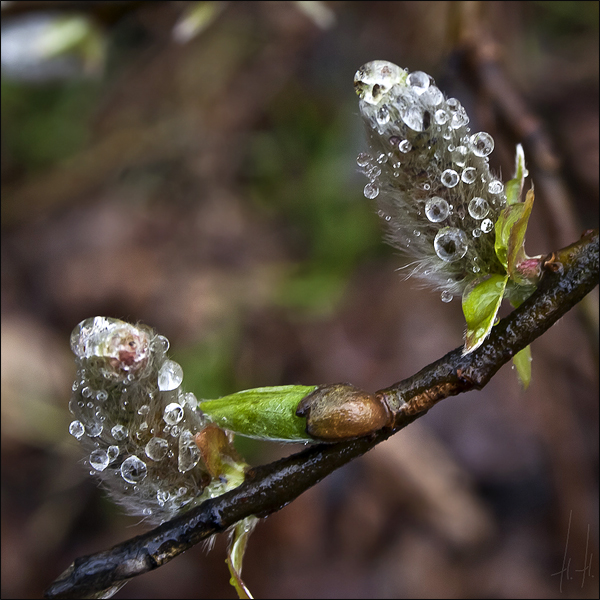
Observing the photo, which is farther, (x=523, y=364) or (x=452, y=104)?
(x=523, y=364)

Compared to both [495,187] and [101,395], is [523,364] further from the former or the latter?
[101,395]

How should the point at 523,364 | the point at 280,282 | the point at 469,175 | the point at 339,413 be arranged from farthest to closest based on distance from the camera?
the point at 280,282 < the point at 523,364 < the point at 469,175 < the point at 339,413

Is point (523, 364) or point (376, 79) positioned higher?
point (376, 79)

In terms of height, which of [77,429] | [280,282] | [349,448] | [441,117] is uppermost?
[441,117]

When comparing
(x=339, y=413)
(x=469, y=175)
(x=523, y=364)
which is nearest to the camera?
(x=339, y=413)

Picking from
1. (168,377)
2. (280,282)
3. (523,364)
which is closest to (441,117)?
(523,364)

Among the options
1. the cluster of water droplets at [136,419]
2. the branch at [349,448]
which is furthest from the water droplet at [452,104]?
the cluster of water droplets at [136,419]

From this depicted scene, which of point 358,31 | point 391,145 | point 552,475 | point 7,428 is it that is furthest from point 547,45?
point 7,428
